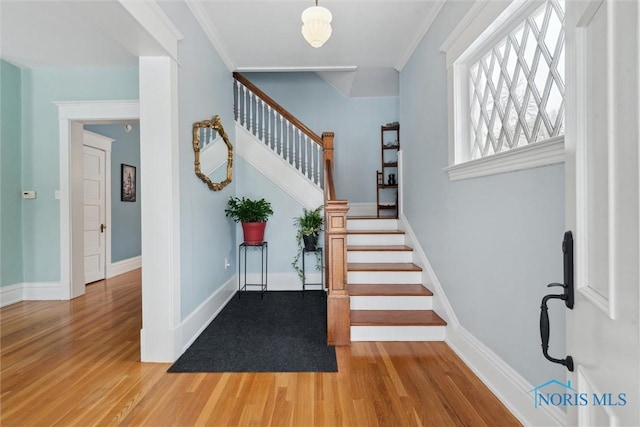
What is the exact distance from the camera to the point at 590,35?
71 centimetres

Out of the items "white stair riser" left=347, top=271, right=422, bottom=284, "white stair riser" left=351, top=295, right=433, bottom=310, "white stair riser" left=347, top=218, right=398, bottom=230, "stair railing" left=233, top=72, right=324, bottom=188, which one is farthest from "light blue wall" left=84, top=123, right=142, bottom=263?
"white stair riser" left=351, top=295, right=433, bottom=310

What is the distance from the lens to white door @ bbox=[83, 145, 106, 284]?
182 inches

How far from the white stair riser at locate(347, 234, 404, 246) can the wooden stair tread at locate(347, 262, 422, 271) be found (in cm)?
34

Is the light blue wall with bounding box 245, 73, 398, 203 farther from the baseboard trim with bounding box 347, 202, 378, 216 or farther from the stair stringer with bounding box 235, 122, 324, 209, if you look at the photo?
the stair stringer with bounding box 235, 122, 324, 209

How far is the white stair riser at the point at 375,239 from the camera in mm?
3662

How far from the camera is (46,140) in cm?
384

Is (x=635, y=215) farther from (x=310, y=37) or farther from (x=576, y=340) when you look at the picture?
(x=310, y=37)

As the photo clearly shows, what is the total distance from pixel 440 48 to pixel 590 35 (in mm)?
2111

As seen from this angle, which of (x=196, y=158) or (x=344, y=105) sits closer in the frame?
(x=196, y=158)

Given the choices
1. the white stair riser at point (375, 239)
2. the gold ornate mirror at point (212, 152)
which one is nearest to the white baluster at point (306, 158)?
the gold ornate mirror at point (212, 152)

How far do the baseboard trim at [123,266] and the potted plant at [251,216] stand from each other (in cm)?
273

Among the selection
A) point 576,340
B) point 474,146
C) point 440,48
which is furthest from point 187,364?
point 440,48

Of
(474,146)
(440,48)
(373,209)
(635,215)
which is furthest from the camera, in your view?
(373,209)

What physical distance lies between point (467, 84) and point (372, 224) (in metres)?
2.04
